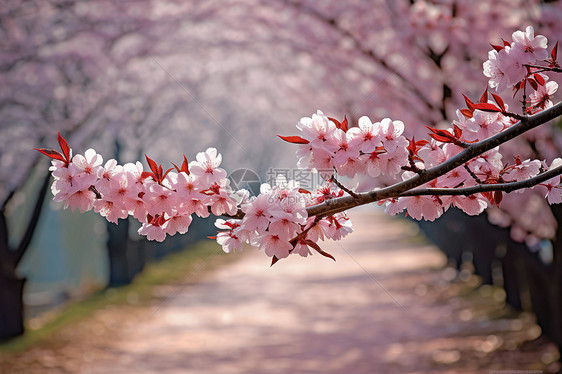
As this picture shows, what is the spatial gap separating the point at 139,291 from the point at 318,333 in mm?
6249

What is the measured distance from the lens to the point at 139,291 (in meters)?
14.4

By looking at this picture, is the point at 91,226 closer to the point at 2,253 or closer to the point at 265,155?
the point at 2,253

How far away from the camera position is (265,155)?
119ft

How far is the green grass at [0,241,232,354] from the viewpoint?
9.77 metres

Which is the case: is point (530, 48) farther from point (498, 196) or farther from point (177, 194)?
point (177, 194)

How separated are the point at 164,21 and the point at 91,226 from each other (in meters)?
9.54

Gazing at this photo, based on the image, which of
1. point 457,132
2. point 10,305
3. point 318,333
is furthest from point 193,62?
point 457,132

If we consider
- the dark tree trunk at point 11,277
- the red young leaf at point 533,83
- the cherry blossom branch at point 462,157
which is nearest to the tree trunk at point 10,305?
the dark tree trunk at point 11,277

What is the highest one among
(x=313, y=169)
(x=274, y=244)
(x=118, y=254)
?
(x=118, y=254)

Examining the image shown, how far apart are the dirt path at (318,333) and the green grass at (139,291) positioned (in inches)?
28.9

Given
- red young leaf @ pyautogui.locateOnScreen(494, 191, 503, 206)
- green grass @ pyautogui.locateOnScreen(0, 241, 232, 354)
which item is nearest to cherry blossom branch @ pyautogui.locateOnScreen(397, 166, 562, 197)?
red young leaf @ pyautogui.locateOnScreen(494, 191, 503, 206)

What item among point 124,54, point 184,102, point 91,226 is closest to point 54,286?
point 91,226

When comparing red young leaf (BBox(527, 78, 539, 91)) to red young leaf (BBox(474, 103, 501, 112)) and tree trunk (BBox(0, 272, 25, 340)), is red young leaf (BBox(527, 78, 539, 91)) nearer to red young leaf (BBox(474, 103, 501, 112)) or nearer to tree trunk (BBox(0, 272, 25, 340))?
red young leaf (BBox(474, 103, 501, 112))

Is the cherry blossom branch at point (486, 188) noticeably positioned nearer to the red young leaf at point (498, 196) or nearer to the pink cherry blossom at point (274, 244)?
the red young leaf at point (498, 196)
